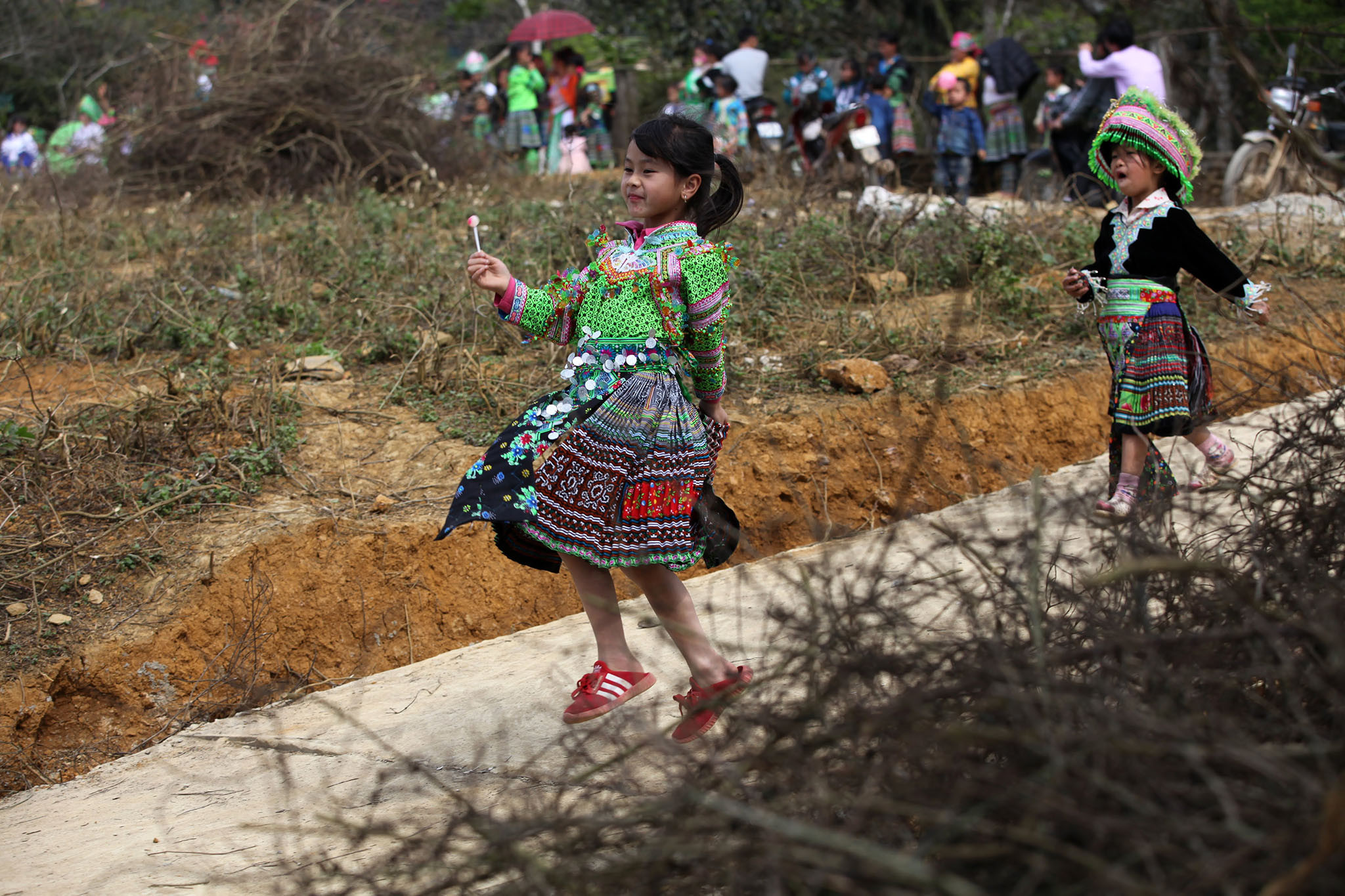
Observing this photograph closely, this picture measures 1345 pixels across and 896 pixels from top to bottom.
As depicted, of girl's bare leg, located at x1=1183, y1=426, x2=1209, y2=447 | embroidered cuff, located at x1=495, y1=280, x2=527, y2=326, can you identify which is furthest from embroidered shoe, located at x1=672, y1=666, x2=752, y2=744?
girl's bare leg, located at x1=1183, y1=426, x2=1209, y2=447

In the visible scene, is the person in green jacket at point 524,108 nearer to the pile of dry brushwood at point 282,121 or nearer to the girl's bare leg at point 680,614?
the pile of dry brushwood at point 282,121

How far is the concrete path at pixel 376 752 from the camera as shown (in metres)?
2.36

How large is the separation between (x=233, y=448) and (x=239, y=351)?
102cm

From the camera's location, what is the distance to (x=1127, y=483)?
3.94 metres

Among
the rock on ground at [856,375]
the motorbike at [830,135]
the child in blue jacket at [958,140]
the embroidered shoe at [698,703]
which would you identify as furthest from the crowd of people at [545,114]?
the embroidered shoe at [698,703]

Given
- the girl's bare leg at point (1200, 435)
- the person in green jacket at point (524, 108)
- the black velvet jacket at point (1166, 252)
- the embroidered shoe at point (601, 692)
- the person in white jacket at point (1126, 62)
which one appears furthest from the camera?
the person in green jacket at point (524, 108)

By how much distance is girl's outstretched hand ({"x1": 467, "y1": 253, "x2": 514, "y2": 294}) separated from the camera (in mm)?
2895

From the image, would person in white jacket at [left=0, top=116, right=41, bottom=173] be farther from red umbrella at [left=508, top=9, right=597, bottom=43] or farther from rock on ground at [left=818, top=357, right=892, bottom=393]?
rock on ground at [left=818, top=357, right=892, bottom=393]

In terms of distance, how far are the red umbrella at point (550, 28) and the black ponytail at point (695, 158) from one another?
1018cm

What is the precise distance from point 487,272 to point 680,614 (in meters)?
0.98

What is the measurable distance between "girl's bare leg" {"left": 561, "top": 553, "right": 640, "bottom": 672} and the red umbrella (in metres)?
10.7

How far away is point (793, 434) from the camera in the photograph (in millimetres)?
5051

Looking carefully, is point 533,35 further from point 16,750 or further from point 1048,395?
point 16,750

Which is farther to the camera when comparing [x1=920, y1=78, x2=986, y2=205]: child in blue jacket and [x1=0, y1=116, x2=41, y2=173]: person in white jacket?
[x1=0, y1=116, x2=41, y2=173]: person in white jacket
